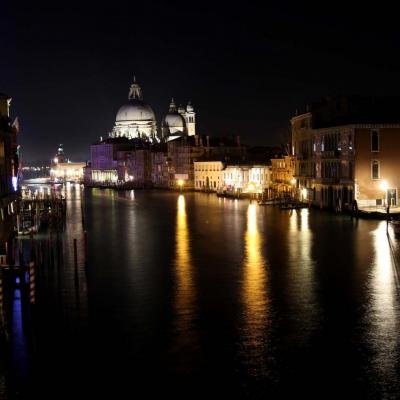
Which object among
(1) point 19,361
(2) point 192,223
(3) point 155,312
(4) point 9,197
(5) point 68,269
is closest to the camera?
(1) point 19,361

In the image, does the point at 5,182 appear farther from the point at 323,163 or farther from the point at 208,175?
the point at 208,175

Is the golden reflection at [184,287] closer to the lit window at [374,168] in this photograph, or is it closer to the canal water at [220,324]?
the canal water at [220,324]

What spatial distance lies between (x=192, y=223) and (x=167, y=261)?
11229 mm

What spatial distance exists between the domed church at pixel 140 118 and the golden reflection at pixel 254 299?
81.4 metres

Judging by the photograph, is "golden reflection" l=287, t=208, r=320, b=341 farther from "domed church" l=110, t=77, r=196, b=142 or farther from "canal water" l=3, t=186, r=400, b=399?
"domed church" l=110, t=77, r=196, b=142

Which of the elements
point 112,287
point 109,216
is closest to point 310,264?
point 112,287

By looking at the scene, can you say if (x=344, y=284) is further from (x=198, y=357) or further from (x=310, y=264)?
(x=198, y=357)

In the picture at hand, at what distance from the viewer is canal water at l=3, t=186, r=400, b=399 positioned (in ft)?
30.5

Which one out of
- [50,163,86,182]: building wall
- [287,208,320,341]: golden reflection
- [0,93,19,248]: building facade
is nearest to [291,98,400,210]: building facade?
[287,208,320,341]: golden reflection

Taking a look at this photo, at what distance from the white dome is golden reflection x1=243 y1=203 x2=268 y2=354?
9042 cm

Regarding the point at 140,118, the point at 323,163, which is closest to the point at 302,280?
the point at 323,163

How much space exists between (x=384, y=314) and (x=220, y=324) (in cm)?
264

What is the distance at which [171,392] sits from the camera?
8.99 m

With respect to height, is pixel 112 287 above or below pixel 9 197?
below
